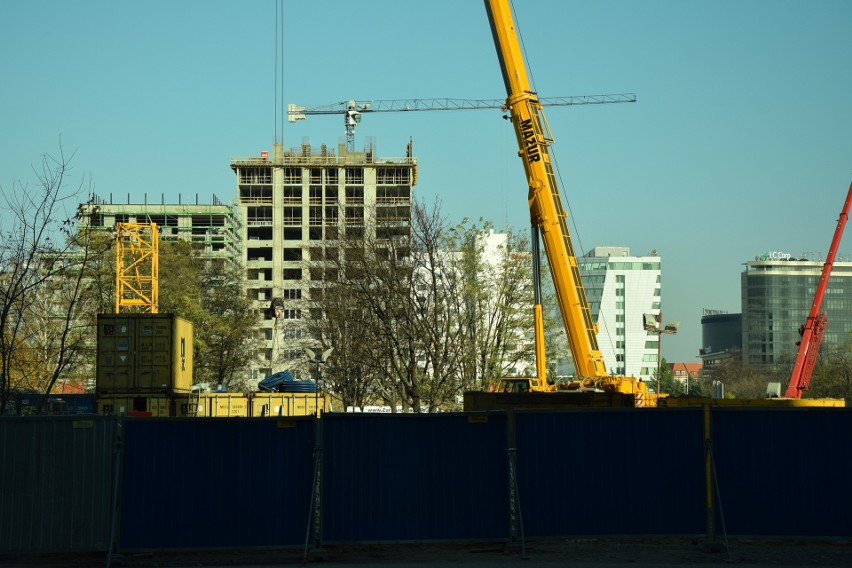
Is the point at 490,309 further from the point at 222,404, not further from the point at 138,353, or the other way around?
the point at 138,353

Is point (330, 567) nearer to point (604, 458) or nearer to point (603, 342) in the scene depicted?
point (604, 458)

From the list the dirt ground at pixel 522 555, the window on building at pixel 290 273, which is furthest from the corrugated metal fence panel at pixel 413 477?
the window on building at pixel 290 273

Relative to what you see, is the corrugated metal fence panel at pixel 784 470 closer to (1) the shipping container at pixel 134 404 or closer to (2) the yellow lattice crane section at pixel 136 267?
(1) the shipping container at pixel 134 404

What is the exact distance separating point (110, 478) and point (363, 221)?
4142cm

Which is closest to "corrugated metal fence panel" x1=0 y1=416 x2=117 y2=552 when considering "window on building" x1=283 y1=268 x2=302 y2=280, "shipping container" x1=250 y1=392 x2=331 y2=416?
"shipping container" x1=250 y1=392 x2=331 y2=416

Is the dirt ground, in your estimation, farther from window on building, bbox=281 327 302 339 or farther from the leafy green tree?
the leafy green tree

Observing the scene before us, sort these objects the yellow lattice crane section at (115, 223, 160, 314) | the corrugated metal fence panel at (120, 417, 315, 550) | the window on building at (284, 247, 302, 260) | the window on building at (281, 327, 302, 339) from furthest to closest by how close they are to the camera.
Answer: the window on building at (284, 247, 302, 260) → the window on building at (281, 327, 302, 339) → the yellow lattice crane section at (115, 223, 160, 314) → the corrugated metal fence panel at (120, 417, 315, 550)

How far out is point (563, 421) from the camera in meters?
15.6

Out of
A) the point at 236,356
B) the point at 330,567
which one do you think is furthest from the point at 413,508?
the point at 236,356

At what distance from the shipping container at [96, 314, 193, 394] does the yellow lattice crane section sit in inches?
1237

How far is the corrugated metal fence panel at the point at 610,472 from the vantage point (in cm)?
1543

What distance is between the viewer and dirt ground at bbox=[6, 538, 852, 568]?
14625mm

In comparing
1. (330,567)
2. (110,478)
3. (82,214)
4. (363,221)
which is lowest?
(330,567)

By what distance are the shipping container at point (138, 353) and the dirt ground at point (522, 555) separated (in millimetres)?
16536
